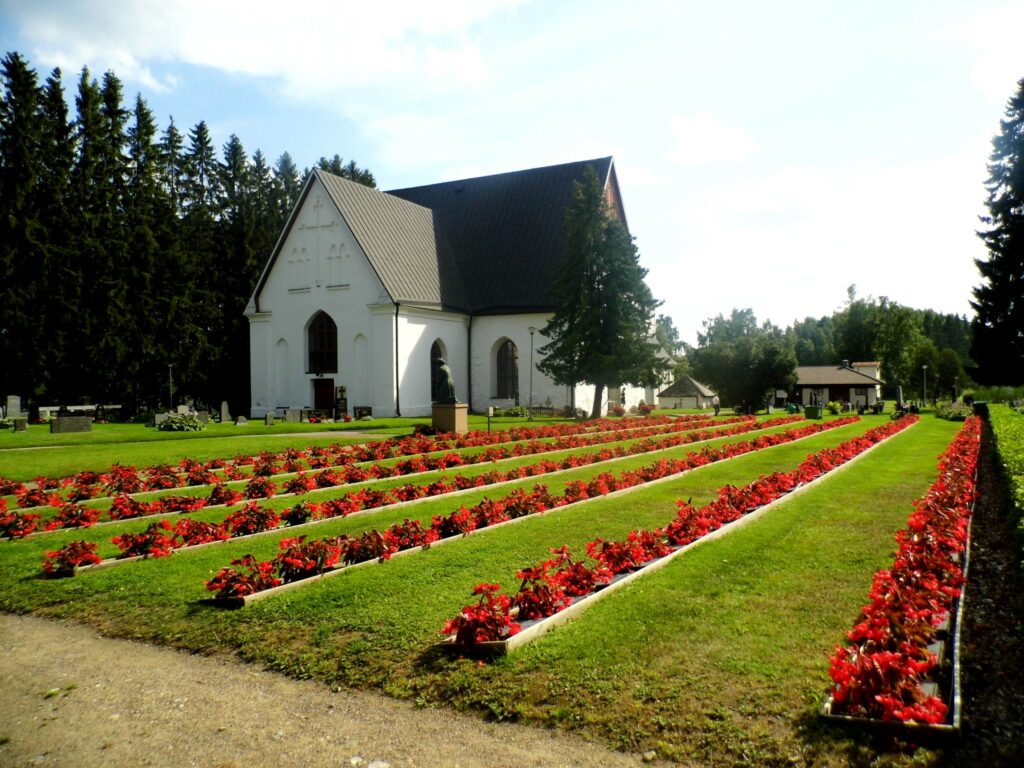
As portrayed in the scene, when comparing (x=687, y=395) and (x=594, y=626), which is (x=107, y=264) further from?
(x=687, y=395)

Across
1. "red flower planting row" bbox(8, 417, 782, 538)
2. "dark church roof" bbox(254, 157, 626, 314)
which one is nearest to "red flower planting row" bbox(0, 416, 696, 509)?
A: "red flower planting row" bbox(8, 417, 782, 538)

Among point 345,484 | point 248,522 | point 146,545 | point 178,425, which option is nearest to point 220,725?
point 146,545

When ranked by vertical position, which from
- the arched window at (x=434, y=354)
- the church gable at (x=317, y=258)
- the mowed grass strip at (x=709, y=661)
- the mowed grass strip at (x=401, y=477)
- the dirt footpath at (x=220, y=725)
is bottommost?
the dirt footpath at (x=220, y=725)

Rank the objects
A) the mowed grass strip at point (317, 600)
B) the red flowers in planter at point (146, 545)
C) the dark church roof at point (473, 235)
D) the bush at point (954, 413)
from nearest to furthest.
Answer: the mowed grass strip at point (317, 600), the red flowers in planter at point (146, 545), the dark church roof at point (473, 235), the bush at point (954, 413)

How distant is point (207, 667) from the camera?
17.8ft

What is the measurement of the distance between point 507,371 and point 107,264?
25367 mm

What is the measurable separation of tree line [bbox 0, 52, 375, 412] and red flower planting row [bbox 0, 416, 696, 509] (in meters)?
28.5

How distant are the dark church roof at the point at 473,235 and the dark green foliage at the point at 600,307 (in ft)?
14.8

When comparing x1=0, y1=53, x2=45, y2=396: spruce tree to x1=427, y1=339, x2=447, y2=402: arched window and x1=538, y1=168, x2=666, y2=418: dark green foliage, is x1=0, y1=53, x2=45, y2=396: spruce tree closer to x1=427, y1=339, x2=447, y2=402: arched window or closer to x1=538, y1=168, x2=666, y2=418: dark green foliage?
x1=427, y1=339, x2=447, y2=402: arched window

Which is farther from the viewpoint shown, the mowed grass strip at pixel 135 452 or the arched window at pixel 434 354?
the arched window at pixel 434 354

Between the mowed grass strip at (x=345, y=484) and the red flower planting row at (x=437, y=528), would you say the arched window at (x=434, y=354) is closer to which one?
the mowed grass strip at (x=345, y=484)

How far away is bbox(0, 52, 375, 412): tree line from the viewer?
41094 millimetres

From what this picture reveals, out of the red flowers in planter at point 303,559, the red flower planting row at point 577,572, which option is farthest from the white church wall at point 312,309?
the red flowers in planter at point 303,559

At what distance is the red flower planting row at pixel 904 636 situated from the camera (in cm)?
414
